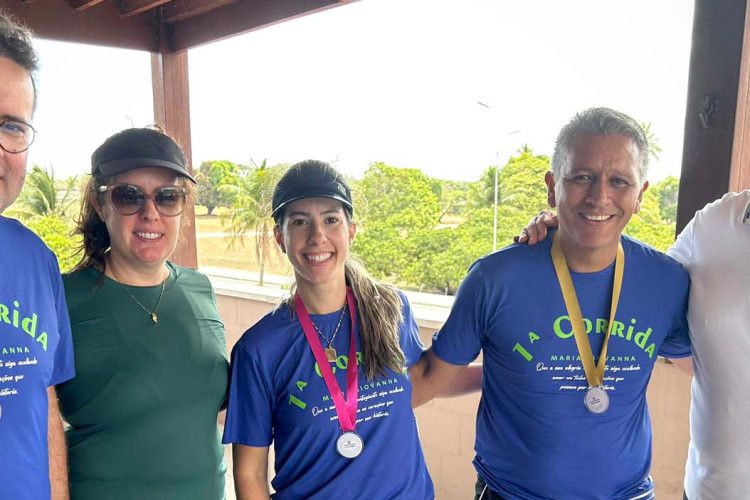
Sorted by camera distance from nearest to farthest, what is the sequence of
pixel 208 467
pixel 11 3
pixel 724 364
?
pixel 724 364, pixel 208 467, pixel 11 3

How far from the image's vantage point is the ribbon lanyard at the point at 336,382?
4.57 ft

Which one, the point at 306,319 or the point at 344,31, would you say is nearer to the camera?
the point at 306,319

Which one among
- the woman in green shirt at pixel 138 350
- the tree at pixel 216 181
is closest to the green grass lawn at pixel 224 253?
the tree at pixel 216 181

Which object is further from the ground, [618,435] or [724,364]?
[724,364]

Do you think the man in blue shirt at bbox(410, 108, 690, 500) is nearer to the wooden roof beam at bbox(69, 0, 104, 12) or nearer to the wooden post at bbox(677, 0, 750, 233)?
the wooden post at bbox(677, 0, 750, 233)

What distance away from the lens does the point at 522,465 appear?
150 centimetres

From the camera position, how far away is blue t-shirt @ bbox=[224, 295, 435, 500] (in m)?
1.37

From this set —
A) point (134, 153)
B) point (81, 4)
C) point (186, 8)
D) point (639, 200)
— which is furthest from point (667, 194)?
point (81, 4)

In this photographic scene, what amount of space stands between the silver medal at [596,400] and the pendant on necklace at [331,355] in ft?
2.35

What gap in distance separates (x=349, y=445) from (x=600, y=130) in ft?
3.69

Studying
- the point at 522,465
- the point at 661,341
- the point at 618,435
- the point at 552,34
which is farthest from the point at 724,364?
the point at 552,34

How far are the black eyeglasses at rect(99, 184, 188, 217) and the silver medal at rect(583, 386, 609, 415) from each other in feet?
4.31

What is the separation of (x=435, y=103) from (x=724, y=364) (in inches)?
378

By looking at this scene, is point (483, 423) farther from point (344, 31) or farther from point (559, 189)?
point (344, 31)
